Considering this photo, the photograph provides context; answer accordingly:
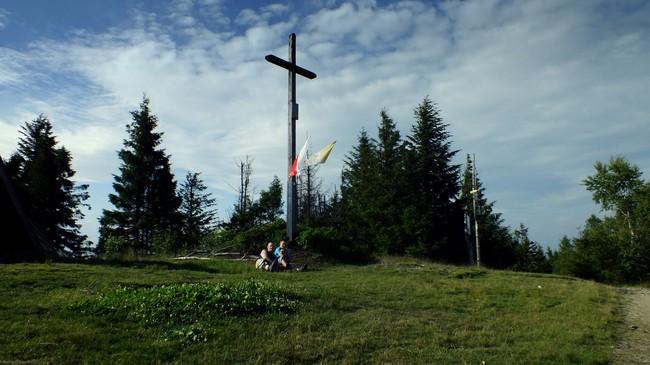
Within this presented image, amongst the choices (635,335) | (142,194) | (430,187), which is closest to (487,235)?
(430,187)

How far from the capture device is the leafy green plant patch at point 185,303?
671 cm

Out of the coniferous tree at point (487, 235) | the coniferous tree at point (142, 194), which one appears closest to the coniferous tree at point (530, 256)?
the coniferous tree at point (487, 235)

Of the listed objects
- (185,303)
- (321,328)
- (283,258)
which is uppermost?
(283,258)

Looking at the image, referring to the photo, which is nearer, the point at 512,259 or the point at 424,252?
the point at 424,252

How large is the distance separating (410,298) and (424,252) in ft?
82.1

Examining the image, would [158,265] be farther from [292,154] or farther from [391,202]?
[391,202]

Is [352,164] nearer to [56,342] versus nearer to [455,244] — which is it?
[455,244]

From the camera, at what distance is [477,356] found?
586cm

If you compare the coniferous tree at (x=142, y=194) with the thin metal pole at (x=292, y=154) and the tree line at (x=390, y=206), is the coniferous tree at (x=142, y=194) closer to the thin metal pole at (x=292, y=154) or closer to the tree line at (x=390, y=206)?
the tree line at (x=390, y=206)

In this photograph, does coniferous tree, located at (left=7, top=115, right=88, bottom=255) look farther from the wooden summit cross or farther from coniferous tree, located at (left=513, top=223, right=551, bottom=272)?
coniferous tree, located at (left=513, top=223, right=551, bottom=272)

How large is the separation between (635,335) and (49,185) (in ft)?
118

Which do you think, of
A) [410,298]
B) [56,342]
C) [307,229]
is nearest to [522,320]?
[410,298]

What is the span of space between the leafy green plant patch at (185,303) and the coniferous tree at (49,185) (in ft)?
93.7

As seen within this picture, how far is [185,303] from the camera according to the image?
7168mm
